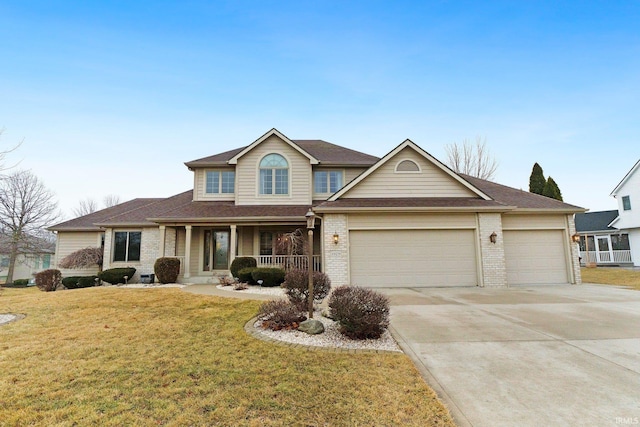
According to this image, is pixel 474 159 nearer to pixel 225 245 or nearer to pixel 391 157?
pixel 391 157

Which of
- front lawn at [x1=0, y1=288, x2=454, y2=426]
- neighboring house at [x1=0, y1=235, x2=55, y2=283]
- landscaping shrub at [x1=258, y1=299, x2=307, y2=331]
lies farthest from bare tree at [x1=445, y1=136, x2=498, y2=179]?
neighboring house at [x1=0, y1=235, x2=55, y2=283]

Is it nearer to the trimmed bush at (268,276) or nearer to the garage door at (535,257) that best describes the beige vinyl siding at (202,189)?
the trimmed bush at (268,276)

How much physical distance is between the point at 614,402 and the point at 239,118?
1942cm

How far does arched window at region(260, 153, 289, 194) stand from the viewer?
53.0 ft

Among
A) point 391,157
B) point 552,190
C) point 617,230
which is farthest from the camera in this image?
point 552,190

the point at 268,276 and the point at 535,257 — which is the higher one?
the point at 535,257

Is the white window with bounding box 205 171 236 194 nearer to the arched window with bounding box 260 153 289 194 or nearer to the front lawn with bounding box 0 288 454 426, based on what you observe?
the arched window with bounding box 260 153 289 194

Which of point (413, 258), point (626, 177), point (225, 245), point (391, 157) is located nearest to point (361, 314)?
point (413, 258)

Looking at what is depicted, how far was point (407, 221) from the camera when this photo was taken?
12.1 metres

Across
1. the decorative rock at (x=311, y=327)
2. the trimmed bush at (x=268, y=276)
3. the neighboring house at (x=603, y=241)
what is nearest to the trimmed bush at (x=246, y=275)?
the trimmed bush at (x=268, y=276)

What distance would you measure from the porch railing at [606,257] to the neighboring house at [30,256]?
4501 centimetres

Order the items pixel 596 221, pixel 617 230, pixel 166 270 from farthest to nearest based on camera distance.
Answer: pixel 596 221 < pixel 617 230 < pixel 166 270

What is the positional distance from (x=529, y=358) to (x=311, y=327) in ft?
11.8

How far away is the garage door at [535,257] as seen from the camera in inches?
497
